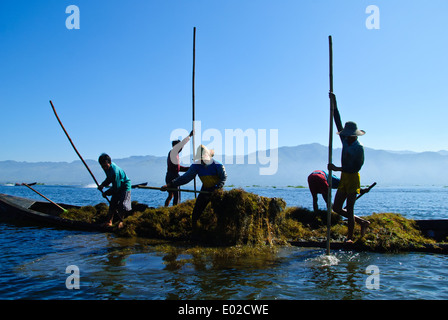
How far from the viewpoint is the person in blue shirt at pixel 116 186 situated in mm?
10547

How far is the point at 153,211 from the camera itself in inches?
426

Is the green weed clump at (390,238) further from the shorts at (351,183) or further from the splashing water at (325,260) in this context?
the shorts at (351,183)

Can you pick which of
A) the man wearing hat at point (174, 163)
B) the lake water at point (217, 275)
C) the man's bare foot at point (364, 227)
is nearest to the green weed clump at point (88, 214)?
the man wearing hat at point (174, 163)

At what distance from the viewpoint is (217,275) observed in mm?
6297

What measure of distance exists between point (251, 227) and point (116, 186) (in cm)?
482

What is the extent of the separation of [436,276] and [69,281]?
281 inches

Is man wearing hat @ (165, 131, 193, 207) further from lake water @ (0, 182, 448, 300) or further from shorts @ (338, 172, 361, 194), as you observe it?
shorts @ (338, 172, 361, 194)

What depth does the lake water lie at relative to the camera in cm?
532

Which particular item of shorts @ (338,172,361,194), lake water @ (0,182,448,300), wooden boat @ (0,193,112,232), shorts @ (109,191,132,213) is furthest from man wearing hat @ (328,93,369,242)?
wooden boat @ (0,193,112,232)

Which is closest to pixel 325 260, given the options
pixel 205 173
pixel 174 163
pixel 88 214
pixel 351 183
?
pixel 351 183

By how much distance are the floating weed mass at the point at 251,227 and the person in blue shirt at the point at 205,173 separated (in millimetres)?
265

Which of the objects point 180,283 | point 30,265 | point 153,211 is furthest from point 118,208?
point 180,283

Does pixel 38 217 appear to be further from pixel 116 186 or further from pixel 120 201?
pixel 116 186

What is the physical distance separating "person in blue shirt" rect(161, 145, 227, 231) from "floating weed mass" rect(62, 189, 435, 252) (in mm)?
265
